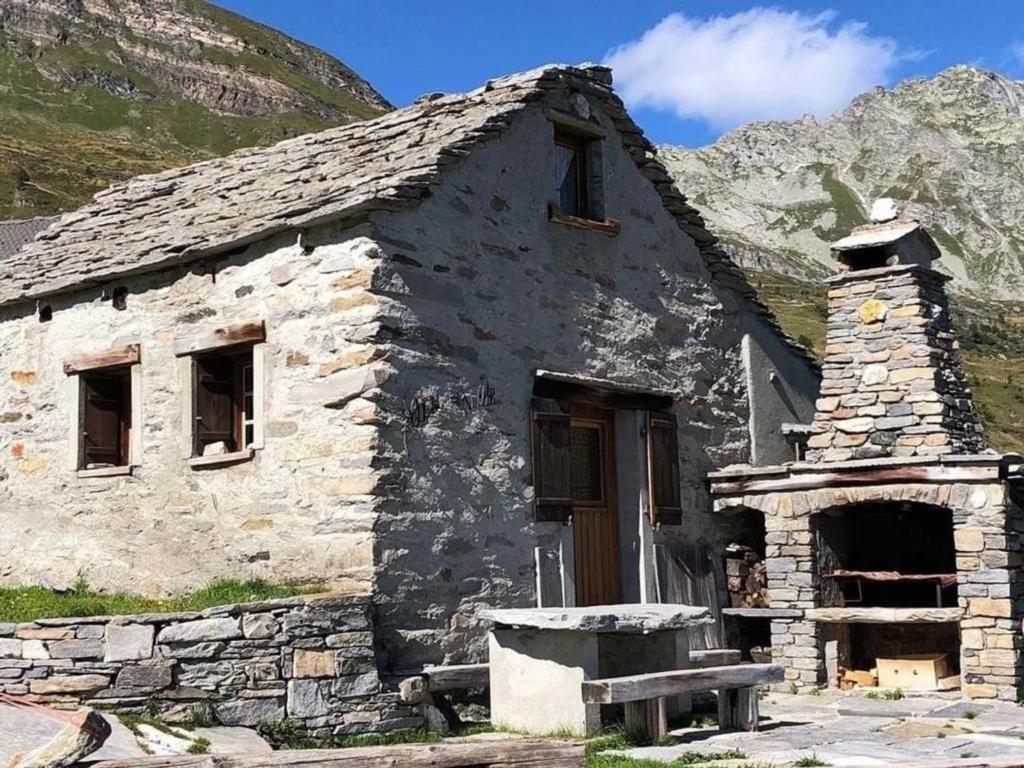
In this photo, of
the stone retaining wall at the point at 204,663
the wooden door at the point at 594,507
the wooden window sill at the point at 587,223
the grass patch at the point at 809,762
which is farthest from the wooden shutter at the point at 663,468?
the grass patch at the point at 809,762

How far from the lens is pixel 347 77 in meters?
132

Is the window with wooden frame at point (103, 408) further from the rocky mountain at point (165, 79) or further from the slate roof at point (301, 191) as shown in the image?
the rocky mountain at point (165, 79)

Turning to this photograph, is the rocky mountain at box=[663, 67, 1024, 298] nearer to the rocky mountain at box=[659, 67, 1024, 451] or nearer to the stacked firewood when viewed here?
the rocky mountain at box=[659, 67, 1024, 451]

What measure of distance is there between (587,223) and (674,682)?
4.80m

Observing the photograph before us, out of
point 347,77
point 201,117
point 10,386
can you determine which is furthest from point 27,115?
point 10,386

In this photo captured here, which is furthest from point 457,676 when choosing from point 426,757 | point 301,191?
point 301,191

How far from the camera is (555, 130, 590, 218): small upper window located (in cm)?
1241

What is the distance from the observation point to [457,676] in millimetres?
9867

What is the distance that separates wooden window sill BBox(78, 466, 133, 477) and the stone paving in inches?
212

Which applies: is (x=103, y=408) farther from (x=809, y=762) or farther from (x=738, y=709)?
(x=809, y=762)

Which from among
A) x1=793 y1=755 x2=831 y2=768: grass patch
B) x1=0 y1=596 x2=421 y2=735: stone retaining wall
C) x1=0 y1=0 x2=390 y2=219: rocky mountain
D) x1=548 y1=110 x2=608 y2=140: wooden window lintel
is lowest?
x1=793 y1=755 x2=831 y2=768: grass patch

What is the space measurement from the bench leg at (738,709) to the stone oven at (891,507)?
9.18ft

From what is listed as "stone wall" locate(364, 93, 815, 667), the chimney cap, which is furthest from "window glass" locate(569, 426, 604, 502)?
the chimney cap

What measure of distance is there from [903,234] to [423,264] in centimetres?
570
